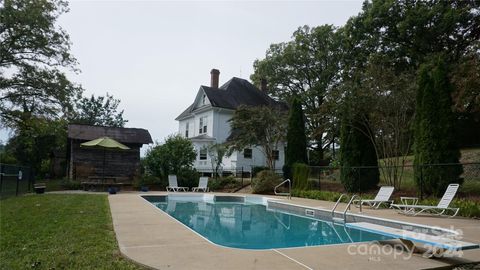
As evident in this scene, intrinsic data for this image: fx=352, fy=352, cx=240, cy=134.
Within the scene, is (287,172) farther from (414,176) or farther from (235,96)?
(235,96)

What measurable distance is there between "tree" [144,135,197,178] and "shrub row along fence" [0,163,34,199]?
22.2 ft

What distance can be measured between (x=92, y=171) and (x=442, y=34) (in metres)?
25.4

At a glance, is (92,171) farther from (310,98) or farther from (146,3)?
(310,98)

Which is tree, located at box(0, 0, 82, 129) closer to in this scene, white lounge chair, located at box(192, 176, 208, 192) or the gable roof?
white lounge chair, located at box(192, 176, 208, 192)

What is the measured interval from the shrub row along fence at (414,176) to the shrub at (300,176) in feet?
0.86

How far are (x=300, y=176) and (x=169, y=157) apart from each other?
8.05 meters

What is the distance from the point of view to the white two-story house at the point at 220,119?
2944 cm

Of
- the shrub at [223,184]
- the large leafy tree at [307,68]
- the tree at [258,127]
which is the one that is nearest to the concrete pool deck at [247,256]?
the shrub at [223,184]

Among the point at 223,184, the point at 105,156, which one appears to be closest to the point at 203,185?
the point at 223,184

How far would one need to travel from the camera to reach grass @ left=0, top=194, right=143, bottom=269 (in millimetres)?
4363

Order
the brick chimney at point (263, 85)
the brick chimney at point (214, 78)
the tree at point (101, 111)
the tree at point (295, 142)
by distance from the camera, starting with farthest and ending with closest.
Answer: the tree at point (101, 111)
the brick chimney at point (263, 85)
the brick chimney at point (214, 78)
the tree at point (295, 142)

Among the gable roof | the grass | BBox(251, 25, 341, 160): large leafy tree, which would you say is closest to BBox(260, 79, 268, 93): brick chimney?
BBox(251, 25, 341, 160): large leafy tree

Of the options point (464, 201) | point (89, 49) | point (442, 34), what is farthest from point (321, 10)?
point (442, 34)

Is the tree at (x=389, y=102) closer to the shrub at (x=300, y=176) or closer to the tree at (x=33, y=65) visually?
the shrub at (x=300, y=176)
